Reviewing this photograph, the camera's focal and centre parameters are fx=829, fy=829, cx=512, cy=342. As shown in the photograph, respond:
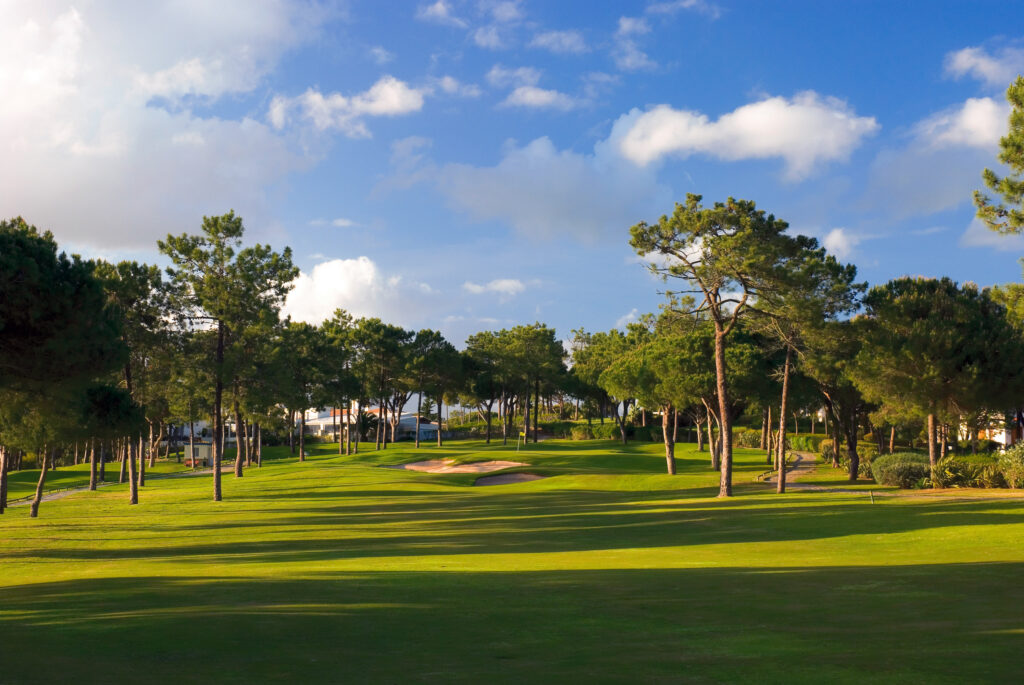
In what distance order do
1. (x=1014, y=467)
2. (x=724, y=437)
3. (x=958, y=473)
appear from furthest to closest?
(x=958, y=473)
(x=724, y=437)
(x=1014, y=467)

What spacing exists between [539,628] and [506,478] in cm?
4680

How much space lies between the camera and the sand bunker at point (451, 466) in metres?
61.1

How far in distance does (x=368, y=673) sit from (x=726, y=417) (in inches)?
1266

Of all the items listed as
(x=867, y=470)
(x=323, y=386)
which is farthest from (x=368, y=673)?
(x=323, y=386)

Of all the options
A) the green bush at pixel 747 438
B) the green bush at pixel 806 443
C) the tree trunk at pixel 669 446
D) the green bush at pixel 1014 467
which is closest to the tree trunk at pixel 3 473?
the tree trunk at pixel 669 446

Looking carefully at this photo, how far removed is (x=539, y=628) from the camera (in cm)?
1006

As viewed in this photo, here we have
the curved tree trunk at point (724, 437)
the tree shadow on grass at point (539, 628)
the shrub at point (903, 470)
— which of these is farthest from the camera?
the shrub at point (903, 470)

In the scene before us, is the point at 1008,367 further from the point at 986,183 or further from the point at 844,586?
the point at 844,586

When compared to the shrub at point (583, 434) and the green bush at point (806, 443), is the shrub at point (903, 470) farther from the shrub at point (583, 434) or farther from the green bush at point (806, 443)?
the shrub at point (583, 434)

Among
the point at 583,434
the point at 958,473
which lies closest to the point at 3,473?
the point at 958,473

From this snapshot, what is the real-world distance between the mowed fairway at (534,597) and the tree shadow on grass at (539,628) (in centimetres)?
5

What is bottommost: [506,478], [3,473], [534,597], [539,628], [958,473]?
[506,478]

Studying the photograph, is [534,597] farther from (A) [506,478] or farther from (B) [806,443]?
(B) [806,443]

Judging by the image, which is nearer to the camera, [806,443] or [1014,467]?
[1014,467]
